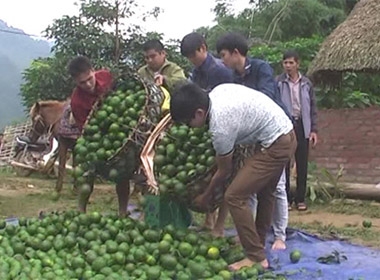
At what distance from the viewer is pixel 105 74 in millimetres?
5699

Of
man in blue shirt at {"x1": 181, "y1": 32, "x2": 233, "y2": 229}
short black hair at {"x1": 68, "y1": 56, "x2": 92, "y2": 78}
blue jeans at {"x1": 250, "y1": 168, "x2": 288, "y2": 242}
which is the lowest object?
blue jeans at {"x1": 250, "y1": 168, "x2": 288, "y2": 242}

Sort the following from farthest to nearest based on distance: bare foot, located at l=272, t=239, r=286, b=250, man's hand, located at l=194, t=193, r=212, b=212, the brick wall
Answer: the brick wall → bare foot, located at l=272, t=239, r=286, b=250 → man's hand, located at l=194, t=193, r=212, b=212

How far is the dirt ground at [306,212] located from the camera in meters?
6.14

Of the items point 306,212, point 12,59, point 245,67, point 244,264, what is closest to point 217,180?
point 244,264

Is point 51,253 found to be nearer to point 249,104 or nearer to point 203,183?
point 203,183

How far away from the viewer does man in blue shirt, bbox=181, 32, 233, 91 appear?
533 cm

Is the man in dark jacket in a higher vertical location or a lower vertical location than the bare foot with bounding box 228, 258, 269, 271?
higher

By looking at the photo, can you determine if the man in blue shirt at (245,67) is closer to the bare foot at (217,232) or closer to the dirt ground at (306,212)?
the bare foot at (217,232)

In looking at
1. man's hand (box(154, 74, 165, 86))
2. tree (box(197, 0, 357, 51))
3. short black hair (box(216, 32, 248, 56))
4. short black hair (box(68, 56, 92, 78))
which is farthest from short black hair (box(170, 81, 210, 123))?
tree (box(197, 0, 357, 51))

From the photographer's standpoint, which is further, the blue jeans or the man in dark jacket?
the man in dark jacket

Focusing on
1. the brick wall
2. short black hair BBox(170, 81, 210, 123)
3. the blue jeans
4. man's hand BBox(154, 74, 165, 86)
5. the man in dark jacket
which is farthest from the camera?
the brick wall

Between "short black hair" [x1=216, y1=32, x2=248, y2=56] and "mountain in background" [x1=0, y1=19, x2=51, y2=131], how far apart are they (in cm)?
2445

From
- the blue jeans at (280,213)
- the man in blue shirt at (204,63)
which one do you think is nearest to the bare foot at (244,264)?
the blue jeans at (280,213)

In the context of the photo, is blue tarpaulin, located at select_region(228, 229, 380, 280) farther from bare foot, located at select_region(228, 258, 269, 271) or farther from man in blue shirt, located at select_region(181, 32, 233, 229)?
man in blue shirt, located at select_region(181, 32, 233, 229)
